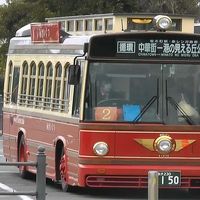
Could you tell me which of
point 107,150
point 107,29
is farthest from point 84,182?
point 107,29

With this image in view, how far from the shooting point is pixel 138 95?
14383 mm

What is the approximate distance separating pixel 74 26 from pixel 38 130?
215cm

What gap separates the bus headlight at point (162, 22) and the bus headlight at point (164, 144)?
1.88 m

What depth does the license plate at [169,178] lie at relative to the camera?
553 inches

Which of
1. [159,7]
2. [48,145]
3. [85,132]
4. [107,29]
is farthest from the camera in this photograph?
[159,7]

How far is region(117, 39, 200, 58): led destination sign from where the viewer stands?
14.5m

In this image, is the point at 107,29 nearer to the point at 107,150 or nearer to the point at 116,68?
the point at 116,68

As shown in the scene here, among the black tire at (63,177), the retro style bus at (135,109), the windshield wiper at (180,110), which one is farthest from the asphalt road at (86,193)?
the windshield wiper at (180,110)

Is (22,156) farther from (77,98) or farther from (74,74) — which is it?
(74,74)

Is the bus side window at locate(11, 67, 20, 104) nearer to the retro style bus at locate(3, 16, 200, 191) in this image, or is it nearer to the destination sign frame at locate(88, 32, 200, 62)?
the retro style bus at locate(3, 16, 200, 191)

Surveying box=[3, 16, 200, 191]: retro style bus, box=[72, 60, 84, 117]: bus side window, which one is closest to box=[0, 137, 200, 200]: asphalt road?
box=[3, 16, 200, 191]: retro style bus

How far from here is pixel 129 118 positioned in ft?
46.7

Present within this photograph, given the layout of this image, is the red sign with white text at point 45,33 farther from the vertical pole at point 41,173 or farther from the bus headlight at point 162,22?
the vertical pole at point 41,173

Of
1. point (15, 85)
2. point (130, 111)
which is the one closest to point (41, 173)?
point (130, 111)
